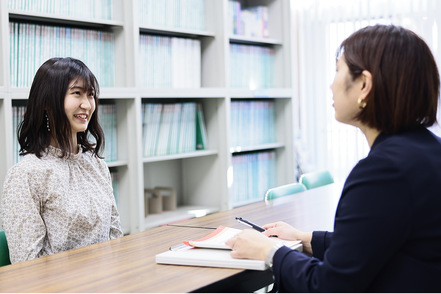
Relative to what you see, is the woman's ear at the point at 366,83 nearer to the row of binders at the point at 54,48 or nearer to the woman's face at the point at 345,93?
the woman's face at the point at 345,93

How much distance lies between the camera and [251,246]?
5.00 ft

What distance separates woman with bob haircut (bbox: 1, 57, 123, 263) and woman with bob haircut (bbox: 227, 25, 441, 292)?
101 cm

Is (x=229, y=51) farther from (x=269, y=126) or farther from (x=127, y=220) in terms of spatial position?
(x=127, y=220)

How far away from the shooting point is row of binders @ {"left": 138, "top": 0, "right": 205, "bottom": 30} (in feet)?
11.4

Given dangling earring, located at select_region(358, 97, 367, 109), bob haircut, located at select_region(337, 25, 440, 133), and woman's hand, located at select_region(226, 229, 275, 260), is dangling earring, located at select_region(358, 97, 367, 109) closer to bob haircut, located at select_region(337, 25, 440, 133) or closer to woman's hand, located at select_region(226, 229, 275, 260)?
bob haircut, located at select_region(337, 25, 440, 133)

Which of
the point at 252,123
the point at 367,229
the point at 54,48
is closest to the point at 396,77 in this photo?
the point at 367,229

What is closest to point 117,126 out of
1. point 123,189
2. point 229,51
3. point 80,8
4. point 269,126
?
point 123,189

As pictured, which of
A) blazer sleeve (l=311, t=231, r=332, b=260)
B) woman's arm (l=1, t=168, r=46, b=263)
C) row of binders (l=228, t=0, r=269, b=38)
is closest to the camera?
blazer sleeve (l=311, t=231, r=332, b=260)

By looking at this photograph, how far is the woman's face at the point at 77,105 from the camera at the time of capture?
7.41 ft

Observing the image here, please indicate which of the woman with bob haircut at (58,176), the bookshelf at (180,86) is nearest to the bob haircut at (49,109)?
the woman with bob haircut at (58,176)

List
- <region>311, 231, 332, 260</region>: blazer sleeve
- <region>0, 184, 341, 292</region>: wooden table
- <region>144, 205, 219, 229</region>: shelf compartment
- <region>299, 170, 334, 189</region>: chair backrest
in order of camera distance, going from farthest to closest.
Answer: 1. <region>144, 205, 219, 229</region>: shelf compartment
2. <region>299, 170, 334, 189</region>: chair backrest
3. <region>311, 231, 332, 260</region>: blazer sleeve
4. <region>0, 184, 341, 292</region>: wooden table

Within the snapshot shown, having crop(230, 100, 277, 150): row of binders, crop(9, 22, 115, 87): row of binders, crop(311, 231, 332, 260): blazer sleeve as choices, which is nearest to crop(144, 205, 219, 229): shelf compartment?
crop(230, 100, 277, 150): row of binders

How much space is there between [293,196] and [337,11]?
223 centimetres

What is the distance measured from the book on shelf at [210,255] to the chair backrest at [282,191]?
1117mm
